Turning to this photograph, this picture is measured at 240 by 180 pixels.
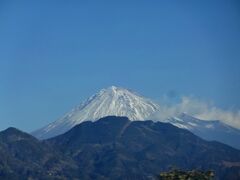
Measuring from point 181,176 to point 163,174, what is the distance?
4567 millimetres

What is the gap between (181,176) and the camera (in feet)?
395

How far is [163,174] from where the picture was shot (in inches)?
4872

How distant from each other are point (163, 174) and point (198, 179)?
686 cm

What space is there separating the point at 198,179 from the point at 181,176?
14.0 feet

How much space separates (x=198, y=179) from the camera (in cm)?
12275
